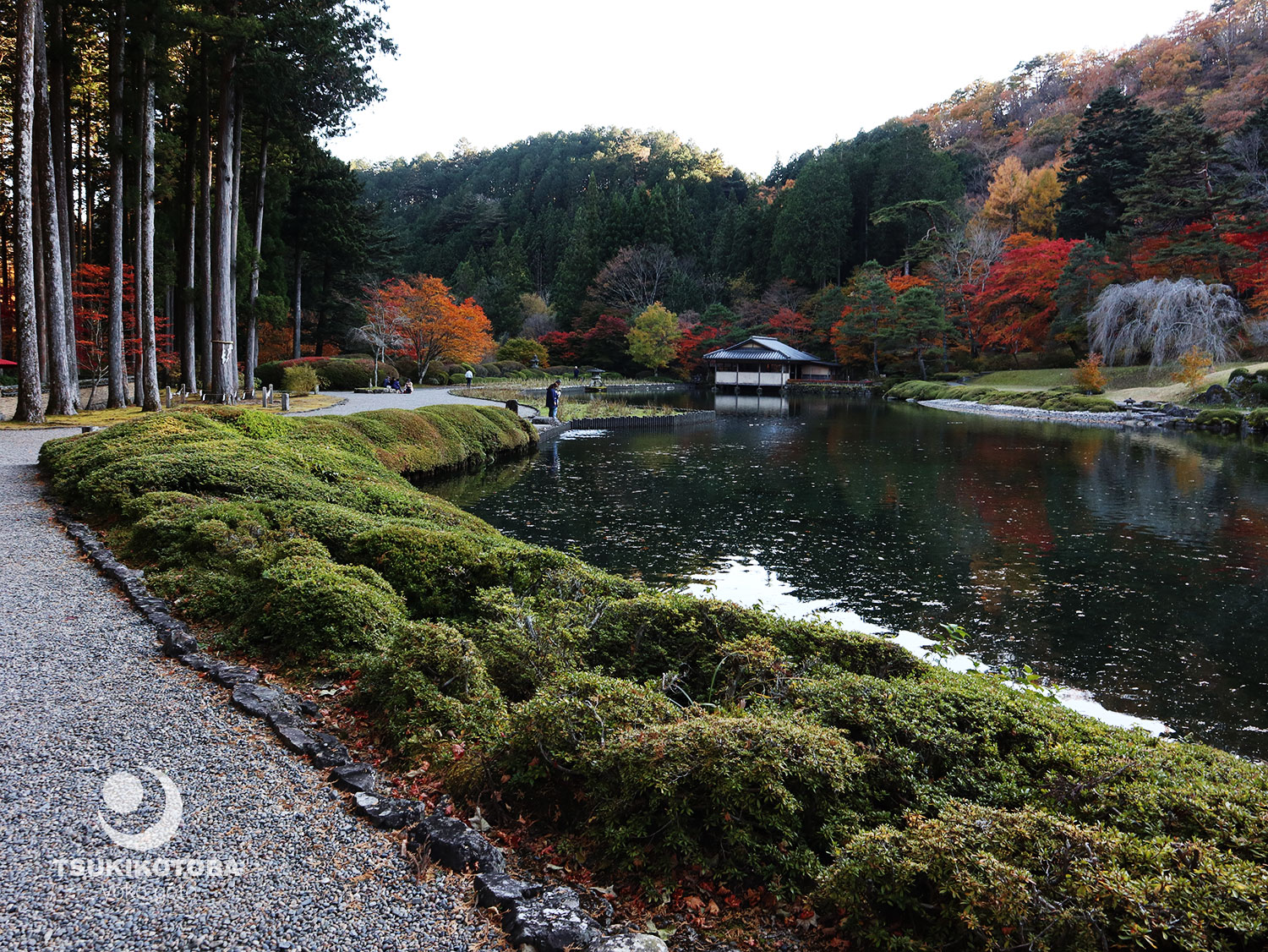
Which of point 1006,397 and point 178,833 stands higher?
point 1006,397

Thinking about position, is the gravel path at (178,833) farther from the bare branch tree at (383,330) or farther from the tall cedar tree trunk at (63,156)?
the bare branch tree at (383,330)

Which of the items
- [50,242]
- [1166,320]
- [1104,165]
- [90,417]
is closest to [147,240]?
[50,242]

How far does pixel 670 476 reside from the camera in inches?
611

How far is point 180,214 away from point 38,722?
2433 centimetres

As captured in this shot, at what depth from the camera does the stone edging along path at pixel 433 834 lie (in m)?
2.21

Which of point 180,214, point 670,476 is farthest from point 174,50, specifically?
point 670,476

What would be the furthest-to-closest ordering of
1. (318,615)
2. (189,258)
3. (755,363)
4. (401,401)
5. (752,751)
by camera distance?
(755,363), (401,401), (189,258), (318,615), (752,751)

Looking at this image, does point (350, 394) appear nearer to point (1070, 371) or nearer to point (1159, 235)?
point (1070, 371)

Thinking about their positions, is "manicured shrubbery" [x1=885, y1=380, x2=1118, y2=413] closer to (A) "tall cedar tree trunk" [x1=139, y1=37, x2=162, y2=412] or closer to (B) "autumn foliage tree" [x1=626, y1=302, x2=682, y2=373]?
(B) "autumn foliage tree" [x1=626, y1=302, x2=682, y2=373]

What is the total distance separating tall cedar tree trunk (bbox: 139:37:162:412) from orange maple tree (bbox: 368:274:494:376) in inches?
744

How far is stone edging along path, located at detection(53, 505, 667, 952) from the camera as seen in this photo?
221 cm

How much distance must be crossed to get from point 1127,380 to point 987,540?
1024 inches

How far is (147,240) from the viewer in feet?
56.7

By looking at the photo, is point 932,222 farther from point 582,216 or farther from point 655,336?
point 582,216
